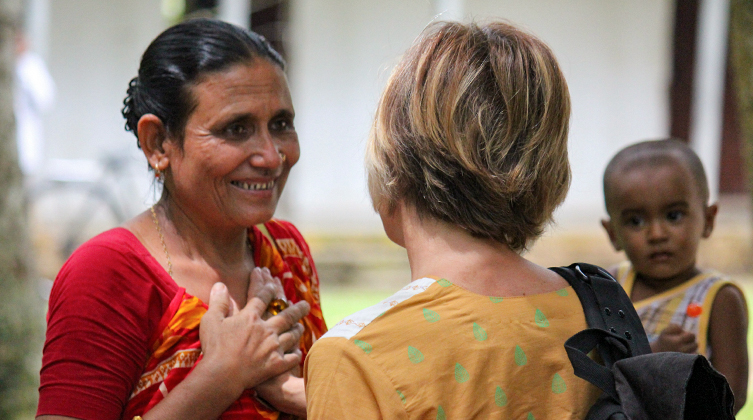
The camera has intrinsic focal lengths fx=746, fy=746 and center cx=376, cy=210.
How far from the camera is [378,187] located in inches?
66.2

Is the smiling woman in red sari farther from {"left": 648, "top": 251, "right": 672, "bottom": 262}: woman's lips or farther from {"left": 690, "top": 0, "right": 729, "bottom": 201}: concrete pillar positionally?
{"left": 690, "top": 0, "right": 729, "bottom": 201}: concrete pillar

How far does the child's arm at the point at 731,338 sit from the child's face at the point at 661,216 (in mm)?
182

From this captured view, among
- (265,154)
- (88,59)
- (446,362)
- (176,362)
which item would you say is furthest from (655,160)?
(88,59)

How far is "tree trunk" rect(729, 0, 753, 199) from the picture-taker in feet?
11.2

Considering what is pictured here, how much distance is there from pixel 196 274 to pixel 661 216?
1572mm

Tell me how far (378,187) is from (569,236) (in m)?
7.82

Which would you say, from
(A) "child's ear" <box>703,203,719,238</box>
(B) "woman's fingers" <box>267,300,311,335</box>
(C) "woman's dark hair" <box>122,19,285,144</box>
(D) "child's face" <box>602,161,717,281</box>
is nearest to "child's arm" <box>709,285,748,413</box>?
(D) "child's face" <box>602,161,717,281</box>

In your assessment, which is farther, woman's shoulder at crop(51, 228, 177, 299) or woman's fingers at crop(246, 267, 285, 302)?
woman's fingers at crop(246, 267, 285, 302)

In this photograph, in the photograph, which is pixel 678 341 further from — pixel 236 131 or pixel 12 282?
pixel 12 282

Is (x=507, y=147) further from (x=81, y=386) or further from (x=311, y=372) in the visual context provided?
(x=81, y=386)

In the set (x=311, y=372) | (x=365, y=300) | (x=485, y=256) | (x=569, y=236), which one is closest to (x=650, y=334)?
(x=485, y=256)

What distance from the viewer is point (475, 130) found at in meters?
1.58

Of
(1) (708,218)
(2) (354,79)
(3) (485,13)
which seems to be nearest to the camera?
(1) (708,218)

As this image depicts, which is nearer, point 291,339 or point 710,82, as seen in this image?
point 291,339
